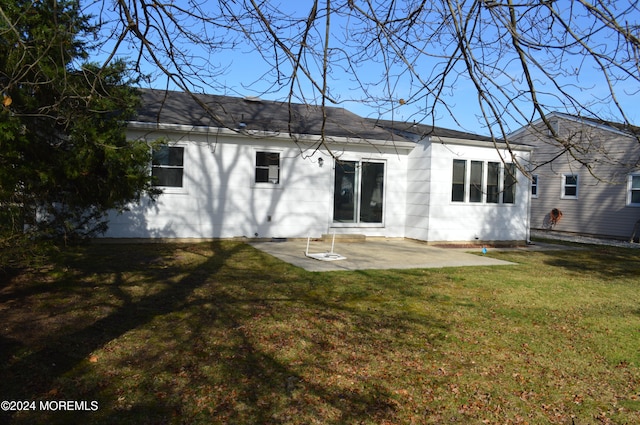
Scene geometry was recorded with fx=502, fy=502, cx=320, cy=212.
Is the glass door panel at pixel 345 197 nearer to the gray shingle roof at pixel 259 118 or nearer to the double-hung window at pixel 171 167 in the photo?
the gray shingle roof at pixel 259 118

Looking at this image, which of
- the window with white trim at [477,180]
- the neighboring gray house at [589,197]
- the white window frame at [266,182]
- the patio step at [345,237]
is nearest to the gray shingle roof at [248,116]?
the white window frame at [266,182]

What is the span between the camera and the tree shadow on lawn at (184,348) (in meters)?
3.70

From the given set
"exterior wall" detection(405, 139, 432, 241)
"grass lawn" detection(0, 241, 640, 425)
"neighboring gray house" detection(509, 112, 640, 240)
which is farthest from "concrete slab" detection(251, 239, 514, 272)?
"neighboring gray house" detection(509, 112, 640, 240)

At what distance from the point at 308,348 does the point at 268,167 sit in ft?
29.2

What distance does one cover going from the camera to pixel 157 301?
6527mm

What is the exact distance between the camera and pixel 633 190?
19469mm

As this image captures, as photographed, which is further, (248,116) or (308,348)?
(248,116)

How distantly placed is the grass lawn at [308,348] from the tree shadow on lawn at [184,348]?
18mm

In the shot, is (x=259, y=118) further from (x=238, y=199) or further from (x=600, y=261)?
(x=600, y=261)

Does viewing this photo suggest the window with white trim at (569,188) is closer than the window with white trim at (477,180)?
No

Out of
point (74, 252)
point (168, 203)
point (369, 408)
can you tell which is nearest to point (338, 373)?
point (369, 408)

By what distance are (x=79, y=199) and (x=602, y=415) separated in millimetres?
6537

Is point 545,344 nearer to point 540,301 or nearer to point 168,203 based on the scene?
point 540,301

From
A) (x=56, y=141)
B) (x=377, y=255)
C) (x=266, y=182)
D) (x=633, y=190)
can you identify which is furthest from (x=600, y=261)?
(x=56, y=141)
